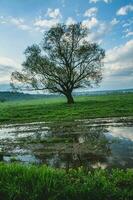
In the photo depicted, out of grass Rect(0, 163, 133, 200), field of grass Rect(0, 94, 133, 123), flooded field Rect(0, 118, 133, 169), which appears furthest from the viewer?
field of grass Rect(0, 94, 133, 123)

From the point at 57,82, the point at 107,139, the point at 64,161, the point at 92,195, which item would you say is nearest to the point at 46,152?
the point at 64,161

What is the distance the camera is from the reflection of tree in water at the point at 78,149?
43.5ft

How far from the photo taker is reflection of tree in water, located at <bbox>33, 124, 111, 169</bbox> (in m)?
13.3

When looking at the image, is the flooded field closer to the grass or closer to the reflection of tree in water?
the reflection of tree in water

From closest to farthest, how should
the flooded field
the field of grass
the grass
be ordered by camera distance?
the grass
the flooded field
the field of grass

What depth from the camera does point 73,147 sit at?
1609 cm

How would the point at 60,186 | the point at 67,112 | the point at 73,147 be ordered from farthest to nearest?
the point at 67,112
the point at 73,147
the point at 60,186

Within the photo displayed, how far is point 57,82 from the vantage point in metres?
54.8

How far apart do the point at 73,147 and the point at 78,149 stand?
62 cm

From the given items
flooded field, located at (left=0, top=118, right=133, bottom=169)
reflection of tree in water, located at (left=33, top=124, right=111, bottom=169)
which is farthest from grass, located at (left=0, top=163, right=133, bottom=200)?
reflection of tree in water, located at (left=33, top=124, right=111, bottom=169)


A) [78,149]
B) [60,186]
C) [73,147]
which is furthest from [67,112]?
[60,186]

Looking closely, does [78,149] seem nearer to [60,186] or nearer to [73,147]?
[73,147]

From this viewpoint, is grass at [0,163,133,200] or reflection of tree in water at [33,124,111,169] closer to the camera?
grass at [0,163,133,200]

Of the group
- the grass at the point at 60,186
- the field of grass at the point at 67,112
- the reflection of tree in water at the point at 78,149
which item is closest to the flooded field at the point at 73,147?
the reflection of tree in water at the point at 78,149
